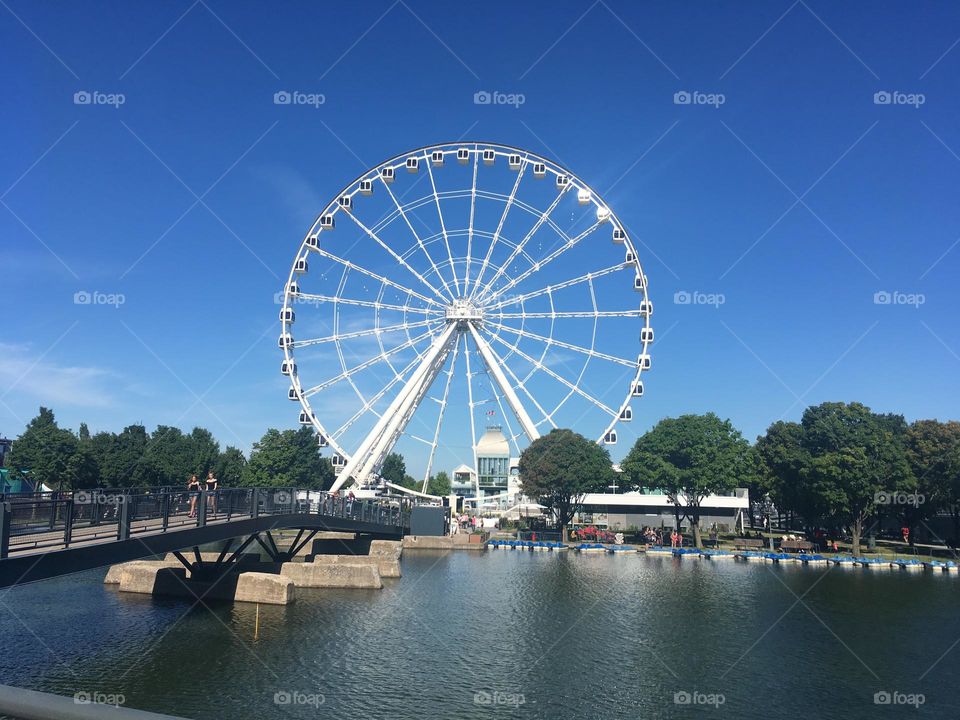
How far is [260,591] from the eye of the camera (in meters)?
36.5

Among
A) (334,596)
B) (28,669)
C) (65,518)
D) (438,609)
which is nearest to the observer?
(65,518)

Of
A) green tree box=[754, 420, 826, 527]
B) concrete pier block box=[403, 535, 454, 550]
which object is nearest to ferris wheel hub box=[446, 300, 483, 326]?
concrete pier block box=[403, 535, 454, 550]

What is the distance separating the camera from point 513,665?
2580 cm

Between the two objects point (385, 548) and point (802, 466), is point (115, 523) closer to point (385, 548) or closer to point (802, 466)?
point (385, 548)

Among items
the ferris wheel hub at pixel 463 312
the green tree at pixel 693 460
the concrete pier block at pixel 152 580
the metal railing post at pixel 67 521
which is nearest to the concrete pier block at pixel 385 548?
the ferris wheel hub at pixel 463 312

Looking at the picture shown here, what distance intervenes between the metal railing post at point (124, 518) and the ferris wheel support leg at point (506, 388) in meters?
46.3

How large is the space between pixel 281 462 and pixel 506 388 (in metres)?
57.2

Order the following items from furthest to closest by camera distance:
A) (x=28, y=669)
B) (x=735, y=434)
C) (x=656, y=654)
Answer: (x=735, y=434) < (x=656, y=654) < (x=28, y=669)

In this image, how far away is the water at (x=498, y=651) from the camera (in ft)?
70.6

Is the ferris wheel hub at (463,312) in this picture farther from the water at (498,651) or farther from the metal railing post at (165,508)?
the metal railing post at (165,508)

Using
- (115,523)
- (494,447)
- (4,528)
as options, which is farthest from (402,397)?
(494,447)

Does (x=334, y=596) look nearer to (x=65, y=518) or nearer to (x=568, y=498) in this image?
(x=65, y=518)

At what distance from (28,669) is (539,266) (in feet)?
171

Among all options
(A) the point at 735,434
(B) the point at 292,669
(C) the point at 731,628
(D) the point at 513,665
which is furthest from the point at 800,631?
(A) the point at 735,434
